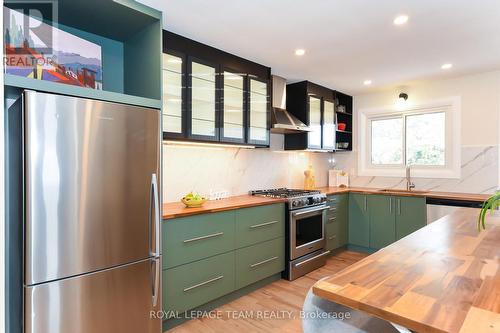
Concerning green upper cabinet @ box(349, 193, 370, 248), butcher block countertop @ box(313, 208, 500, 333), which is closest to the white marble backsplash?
green upper cabinet @ box(349, 193, 370, 248)

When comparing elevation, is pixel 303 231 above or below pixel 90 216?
below

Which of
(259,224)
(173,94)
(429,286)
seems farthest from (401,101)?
(429,286)

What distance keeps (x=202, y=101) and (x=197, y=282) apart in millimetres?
1532

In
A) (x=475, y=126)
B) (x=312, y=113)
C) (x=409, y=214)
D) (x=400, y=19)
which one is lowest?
(x=409, y=214)

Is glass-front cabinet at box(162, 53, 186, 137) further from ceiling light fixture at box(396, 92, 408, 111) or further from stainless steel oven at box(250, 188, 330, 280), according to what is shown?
ceiling light fixture at box(396, 92, 408, 111)

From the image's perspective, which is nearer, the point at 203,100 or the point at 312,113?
the point at 203,100

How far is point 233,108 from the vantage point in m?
2.83

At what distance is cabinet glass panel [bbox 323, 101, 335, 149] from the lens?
406 centimetres

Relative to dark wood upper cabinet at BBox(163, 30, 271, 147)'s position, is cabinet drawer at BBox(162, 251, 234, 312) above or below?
below

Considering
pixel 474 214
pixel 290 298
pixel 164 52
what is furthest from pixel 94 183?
pixel 474 214

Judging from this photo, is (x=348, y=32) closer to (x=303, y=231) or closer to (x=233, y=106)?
(x=233, y=106)

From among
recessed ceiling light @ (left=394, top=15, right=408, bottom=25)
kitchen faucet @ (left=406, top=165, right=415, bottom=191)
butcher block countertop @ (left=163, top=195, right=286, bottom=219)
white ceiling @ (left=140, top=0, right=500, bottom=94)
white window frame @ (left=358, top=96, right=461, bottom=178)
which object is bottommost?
butcher block countertop @ (left=163, top=195, right=286, bottom=219)

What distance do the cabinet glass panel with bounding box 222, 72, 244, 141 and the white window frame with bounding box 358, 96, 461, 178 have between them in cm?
248

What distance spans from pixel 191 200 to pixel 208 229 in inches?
11.0
